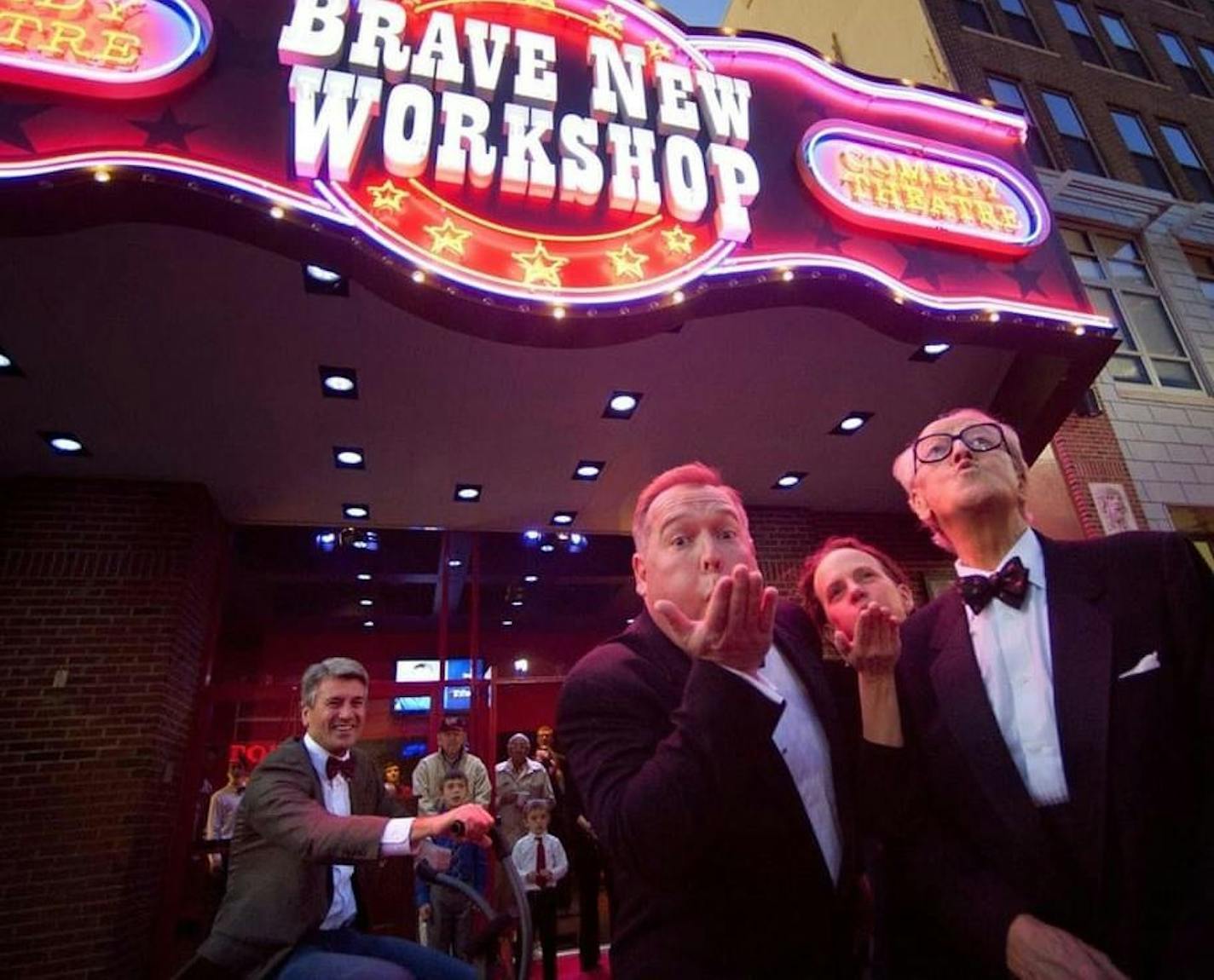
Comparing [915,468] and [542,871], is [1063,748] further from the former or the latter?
[542,871]

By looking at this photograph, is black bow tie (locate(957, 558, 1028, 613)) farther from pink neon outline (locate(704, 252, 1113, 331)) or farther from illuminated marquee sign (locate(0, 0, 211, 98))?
illuminated marquee sign (locate(0, 0, 211, 98))

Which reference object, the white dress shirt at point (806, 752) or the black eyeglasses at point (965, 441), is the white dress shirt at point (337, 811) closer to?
the white dress shirt at point (806, 752)

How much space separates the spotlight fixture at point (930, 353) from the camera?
5.71m

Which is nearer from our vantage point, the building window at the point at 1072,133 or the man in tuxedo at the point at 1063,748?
the man in tuxedo at the point at 1063,748

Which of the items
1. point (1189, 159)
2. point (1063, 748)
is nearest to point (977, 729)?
point (1063, 748)

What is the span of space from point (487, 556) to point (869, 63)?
12425 mm

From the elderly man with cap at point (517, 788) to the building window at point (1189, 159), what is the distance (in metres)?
15.1

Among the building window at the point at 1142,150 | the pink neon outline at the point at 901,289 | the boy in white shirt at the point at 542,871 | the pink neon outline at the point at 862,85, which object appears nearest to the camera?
the pink neon outline at the point at 901,289

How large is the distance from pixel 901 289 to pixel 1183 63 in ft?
50.6

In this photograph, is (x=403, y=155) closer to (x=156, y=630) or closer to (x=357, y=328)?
(x=357, y=328)

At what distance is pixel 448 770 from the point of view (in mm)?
6465

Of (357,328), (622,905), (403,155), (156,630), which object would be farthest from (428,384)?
(622,905)

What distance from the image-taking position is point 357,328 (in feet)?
15.9

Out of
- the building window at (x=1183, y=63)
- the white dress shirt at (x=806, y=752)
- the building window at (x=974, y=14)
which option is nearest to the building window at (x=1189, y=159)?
the building window at (x=1183, y=63)
